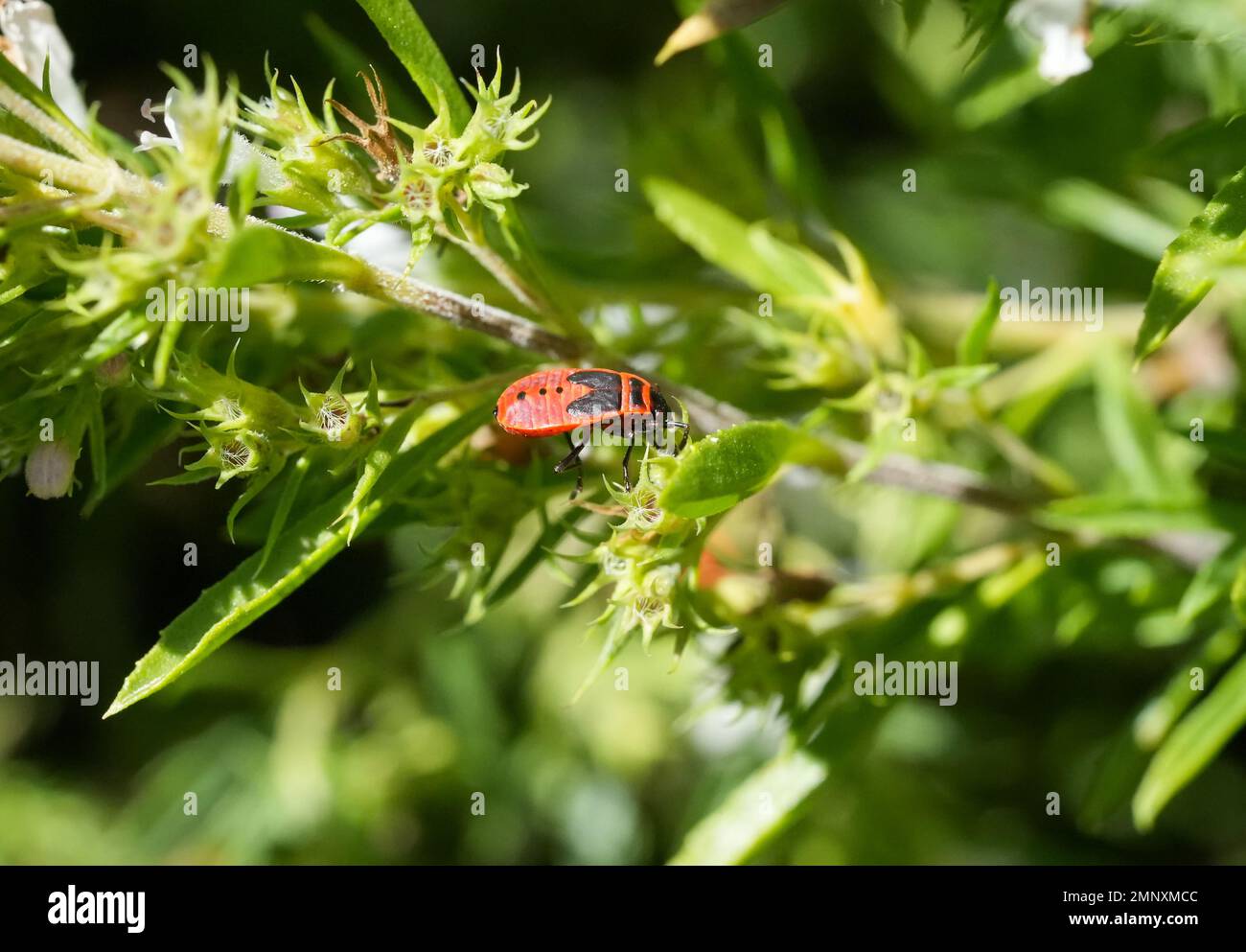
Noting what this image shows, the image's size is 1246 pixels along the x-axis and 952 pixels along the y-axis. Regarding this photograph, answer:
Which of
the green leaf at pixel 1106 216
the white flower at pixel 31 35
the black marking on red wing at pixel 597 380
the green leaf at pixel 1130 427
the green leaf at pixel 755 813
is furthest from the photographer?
the green leaf at pixel 1106 216

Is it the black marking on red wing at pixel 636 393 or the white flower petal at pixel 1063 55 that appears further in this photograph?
the white flower petal at pixel 1063 55

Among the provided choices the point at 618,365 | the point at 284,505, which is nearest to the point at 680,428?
the point at 618,365

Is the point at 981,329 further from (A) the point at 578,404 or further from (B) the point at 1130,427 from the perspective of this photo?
(A) the point at 578,404

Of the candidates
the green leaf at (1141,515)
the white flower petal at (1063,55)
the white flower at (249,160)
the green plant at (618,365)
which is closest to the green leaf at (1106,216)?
the green plant at (618,365)

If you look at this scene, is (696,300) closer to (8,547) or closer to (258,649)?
(258,649)

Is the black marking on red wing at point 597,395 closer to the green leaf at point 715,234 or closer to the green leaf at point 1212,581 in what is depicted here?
the green leaf at point 715,234

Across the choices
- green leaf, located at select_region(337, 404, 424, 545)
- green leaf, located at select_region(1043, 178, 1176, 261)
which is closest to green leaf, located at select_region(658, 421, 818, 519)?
green leaf, located at select_region(337, 404, 424, 545)
